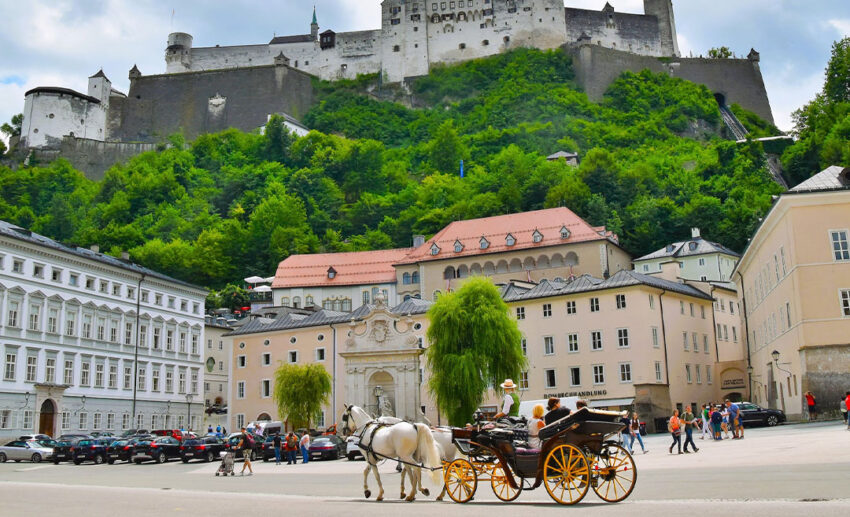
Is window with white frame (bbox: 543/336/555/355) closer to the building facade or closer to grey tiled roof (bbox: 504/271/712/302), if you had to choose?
grey tiled roof (bbox: 504/271/712/302)

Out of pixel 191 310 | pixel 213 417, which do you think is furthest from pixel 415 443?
pixel 213 417

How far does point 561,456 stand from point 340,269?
74764mm

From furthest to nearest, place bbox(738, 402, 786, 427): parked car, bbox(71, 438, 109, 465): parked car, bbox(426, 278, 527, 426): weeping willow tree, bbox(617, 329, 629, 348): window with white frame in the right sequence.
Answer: bbox(617, 329, 629, 348): window with white frame, bbox(426, 278, 527, 426): weeping willow tree, bbox(738, 402, 786, 427): parked car, bbox(71, 438, 109, 465): parked car

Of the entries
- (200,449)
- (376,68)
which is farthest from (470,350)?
(376,68)

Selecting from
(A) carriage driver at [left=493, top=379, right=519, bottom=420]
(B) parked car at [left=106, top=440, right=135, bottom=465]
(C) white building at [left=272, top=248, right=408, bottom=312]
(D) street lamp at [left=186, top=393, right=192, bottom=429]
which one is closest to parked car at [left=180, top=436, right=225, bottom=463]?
(B) parked car at [left=106, top=440, right=135, bottom=465]

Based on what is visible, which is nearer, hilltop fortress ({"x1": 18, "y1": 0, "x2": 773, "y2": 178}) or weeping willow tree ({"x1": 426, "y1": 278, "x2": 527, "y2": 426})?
weeping willow tree ({"x1": 426, "y1": 278, "x2": 527, "y2": 426})

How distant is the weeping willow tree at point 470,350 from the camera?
43.5m

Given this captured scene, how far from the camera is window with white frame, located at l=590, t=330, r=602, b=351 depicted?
51.7 m

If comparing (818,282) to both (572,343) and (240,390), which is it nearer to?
(572,343)

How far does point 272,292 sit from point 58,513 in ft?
249

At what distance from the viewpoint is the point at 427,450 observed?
1684 cm

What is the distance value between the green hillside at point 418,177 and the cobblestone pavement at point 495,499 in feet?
219

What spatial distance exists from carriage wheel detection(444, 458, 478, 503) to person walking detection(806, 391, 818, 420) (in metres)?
23.5

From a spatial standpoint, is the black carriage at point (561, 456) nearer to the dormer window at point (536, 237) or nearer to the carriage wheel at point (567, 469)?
the carriage wheel at point (567, 469)
